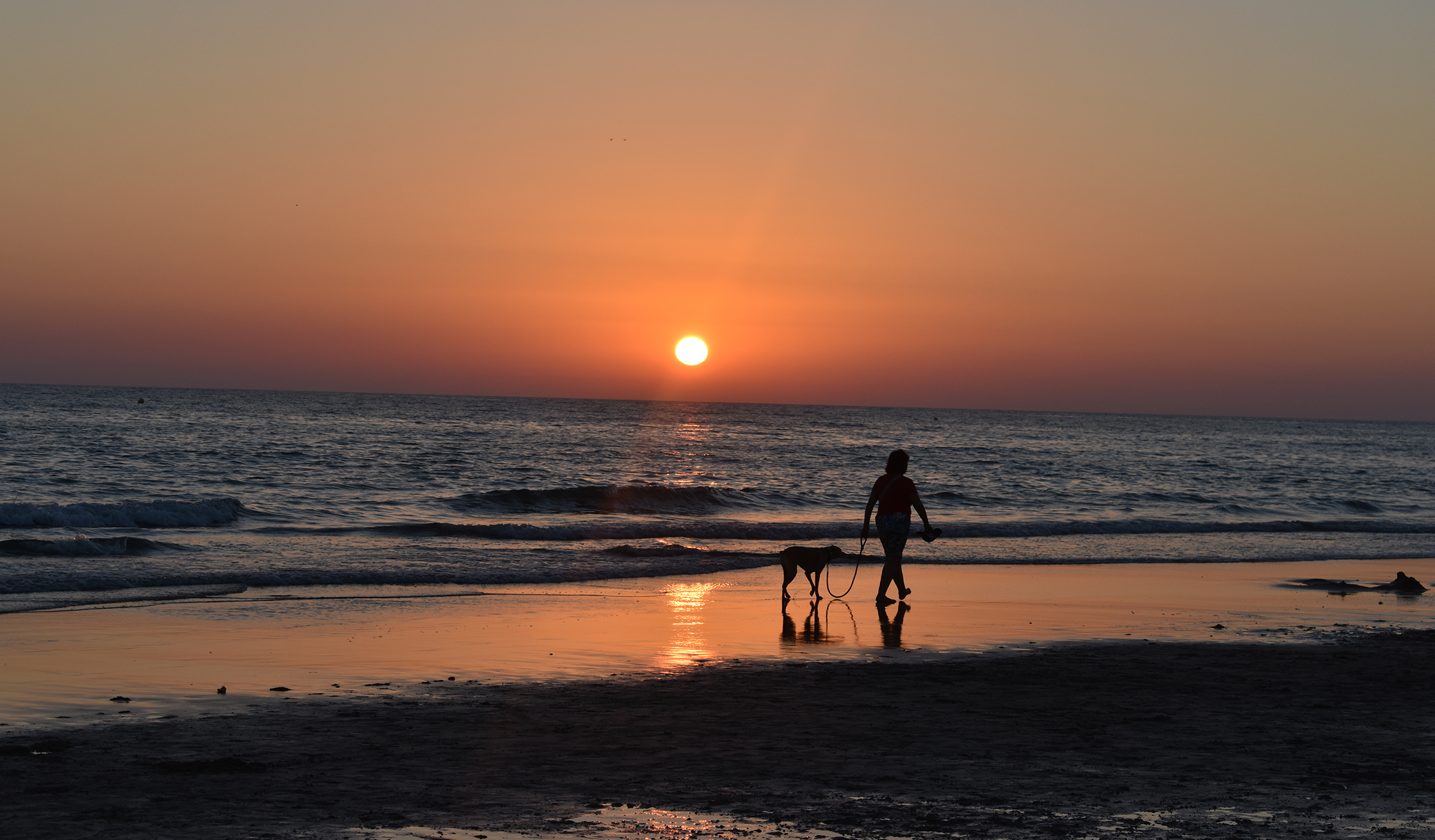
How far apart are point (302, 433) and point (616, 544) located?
5241 cm

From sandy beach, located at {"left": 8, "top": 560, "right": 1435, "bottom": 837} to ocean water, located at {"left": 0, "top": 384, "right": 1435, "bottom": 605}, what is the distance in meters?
5.82

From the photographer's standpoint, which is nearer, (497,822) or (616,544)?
(497,822)

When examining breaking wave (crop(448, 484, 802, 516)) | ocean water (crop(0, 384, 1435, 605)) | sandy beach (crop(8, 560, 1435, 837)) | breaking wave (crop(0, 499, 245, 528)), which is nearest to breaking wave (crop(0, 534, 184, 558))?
ocean water (crop(0, 384, 1435, 605))

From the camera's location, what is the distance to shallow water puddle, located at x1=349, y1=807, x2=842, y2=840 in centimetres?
497

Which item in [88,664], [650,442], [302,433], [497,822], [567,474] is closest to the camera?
[497,822]

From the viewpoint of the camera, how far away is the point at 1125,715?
25.2 ft

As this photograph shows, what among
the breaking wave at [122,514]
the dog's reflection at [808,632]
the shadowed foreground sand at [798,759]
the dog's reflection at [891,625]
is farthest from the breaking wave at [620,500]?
the shadowed foreground sand at [798,759]

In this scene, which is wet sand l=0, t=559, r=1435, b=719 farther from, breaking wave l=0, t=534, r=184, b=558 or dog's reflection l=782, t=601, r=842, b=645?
breaking wave l=0, t=534, r=184, b=558

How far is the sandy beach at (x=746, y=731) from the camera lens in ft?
17.5

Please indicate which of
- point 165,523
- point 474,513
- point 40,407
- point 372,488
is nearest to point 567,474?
point 372,488

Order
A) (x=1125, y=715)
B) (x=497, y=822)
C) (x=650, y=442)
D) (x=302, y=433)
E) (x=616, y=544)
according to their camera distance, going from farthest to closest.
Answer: (x=650, y=442)
(x=302, y=433)
(x=616, y=544)
(x=1125, y=715)
(x=497, y=822)

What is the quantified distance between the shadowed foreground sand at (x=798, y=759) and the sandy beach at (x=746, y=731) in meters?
0.02

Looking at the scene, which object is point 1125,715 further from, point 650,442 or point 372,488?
point 650,442

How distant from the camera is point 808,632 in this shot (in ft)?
38.3
